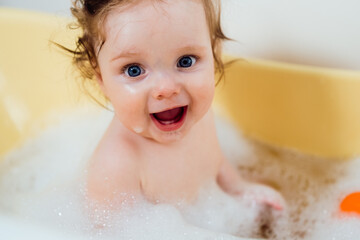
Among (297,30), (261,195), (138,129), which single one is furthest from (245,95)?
(138,129)

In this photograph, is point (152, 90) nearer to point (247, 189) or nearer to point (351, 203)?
point (247, 189)

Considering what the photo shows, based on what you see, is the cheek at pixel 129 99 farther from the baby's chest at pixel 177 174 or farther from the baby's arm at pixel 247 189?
the baby's arm at pixel 247 189

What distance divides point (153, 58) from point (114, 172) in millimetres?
278

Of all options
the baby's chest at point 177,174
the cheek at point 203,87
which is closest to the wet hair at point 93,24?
the cheek at point 203,87

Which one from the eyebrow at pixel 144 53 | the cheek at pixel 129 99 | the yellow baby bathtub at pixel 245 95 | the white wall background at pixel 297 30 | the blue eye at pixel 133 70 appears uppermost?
the white wall background at pixel 297 30

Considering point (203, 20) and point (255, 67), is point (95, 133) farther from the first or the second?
point (203, 20)

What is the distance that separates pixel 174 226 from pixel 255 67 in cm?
56

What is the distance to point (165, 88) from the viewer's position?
91 cm

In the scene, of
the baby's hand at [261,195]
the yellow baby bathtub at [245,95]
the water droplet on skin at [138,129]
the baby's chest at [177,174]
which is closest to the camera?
the water droplet on skin at [138,129]

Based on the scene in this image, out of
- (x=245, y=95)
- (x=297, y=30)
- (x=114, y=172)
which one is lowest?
(x=114, y=172)

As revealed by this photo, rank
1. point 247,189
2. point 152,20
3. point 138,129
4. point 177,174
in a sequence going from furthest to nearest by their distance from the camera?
point 247,189, point 177,174, point 138,129, point 152,20

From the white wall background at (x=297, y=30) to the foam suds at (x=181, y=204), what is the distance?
0.27 metres

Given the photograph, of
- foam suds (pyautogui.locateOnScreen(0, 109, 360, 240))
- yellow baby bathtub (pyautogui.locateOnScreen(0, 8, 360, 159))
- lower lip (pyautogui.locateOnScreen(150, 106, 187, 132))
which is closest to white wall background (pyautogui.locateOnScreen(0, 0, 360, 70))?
yellow baby bathtub (pyautogui.locateOnScreen(0, 8, 360, 159))

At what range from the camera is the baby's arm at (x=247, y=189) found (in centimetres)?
122
